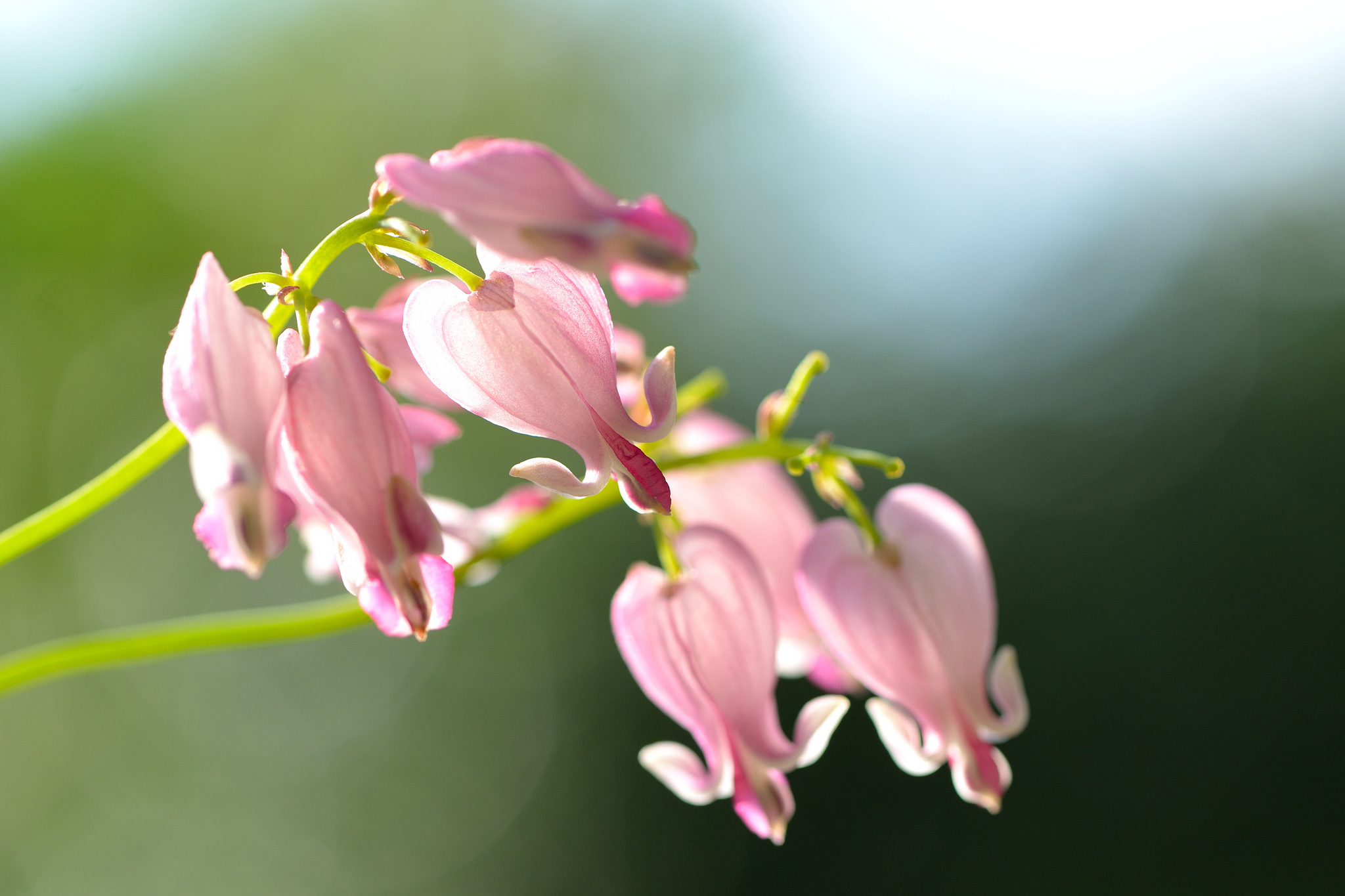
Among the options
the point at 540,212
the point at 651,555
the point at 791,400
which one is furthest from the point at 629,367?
the point at 651,555

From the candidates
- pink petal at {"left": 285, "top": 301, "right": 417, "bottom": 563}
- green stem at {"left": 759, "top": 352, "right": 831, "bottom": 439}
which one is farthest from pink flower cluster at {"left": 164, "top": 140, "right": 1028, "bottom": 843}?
green stem at {"left": 759, "top": 352, "right": 831, "bottom": 439}

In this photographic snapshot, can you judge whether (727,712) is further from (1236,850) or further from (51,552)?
(51,552)

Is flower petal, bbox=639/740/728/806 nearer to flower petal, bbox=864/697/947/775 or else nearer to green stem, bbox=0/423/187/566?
flower petal, bbox=864/697/947/775

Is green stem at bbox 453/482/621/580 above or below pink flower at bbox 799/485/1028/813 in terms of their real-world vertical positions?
above

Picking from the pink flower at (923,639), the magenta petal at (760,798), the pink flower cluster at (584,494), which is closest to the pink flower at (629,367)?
the pink flower cluster at (584,494)

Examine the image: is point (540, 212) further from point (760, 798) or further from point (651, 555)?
point (651, 555)

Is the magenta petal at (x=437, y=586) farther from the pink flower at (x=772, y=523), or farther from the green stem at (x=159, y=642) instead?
the pink flower at (x=772, y=523)
